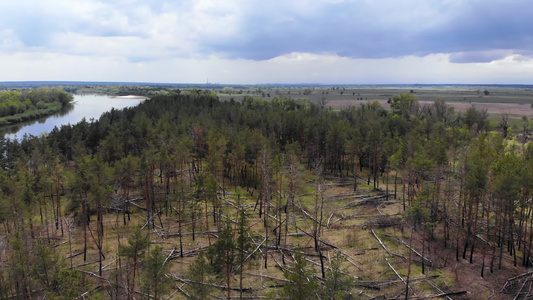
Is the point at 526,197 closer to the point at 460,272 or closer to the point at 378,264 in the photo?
the point at 460,272

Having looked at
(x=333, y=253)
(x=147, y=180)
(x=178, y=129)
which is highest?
(x=178, y=129)

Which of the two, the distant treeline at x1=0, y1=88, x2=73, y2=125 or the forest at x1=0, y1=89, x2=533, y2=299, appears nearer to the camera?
the forest at x1=0, y1=89, x2=533, y2=299

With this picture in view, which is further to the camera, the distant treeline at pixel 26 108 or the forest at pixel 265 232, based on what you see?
the distant treeline at pixel 26 108

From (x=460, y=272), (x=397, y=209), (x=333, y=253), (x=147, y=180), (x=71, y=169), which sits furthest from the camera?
(x=71, y=169)

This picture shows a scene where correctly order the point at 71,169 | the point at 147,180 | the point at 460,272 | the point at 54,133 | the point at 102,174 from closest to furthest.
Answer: the point at 460,272
the point at 102,174
the point at 147,180
the point at 71,169
the point at 54,133

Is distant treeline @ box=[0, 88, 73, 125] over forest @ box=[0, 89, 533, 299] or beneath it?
over

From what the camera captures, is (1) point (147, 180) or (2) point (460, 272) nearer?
(2) point (460, 272)

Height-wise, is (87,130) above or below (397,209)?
above

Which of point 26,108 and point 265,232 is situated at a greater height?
point 26,108

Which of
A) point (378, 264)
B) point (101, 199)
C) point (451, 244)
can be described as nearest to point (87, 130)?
point (101, 199)

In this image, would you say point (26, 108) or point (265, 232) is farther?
point (26, 108)

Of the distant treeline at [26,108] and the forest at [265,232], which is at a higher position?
the distant treeline at [26,108]
